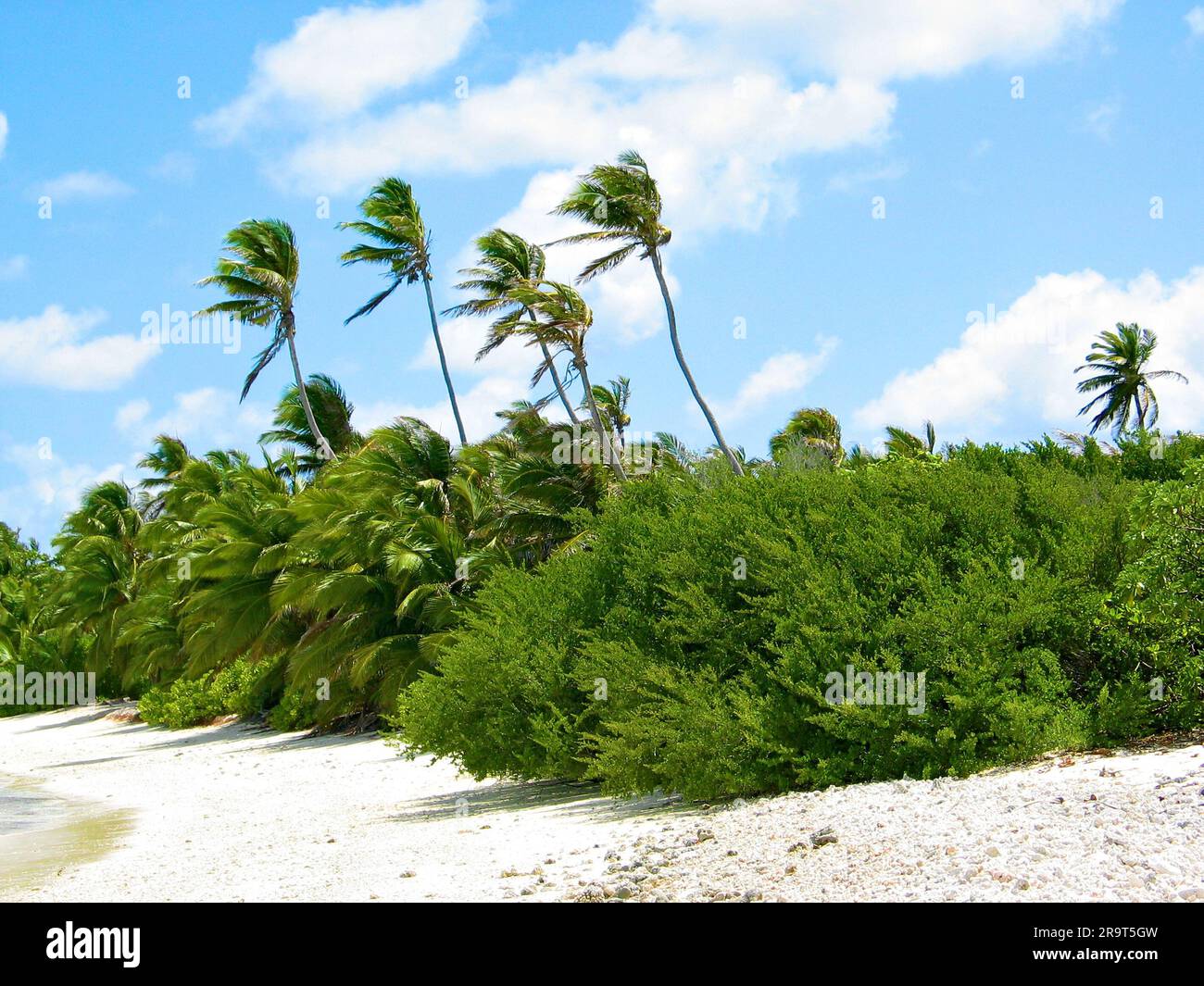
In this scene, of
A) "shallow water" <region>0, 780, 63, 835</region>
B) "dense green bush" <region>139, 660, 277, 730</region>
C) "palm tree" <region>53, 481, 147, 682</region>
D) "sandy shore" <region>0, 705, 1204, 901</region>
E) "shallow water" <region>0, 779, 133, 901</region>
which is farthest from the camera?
"palm tree" <region>53, 481, 147, 682</region>

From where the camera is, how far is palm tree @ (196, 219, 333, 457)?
3628 cm

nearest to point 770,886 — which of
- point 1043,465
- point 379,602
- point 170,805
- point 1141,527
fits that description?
point 1141,527

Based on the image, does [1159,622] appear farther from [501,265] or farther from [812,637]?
[501,265]

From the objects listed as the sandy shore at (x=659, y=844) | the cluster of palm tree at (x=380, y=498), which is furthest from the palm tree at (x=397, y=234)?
the sandy shore at (x=659, y=844)

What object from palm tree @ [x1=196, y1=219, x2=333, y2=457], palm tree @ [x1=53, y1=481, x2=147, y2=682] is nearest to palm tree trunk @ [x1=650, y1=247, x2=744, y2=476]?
palm tree @ [x1=196, y1=219, x2=333, y2=457]

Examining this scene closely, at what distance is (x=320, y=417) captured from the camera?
40.3 m

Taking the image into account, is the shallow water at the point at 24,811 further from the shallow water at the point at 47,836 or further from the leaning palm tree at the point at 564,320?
the leaning palm tree at the point at 564,320

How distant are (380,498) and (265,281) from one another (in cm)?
1374

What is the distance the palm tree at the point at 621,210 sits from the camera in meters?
28.2

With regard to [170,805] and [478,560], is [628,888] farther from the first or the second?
[478,560]

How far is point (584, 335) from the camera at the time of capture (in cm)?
2591

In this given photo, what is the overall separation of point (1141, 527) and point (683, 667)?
468 cm

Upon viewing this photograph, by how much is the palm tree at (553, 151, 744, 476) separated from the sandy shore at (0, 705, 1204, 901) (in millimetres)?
15079

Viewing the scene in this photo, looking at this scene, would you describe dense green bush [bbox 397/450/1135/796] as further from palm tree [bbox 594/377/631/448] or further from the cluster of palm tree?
palm tree [bbox 594/377/631/448]
